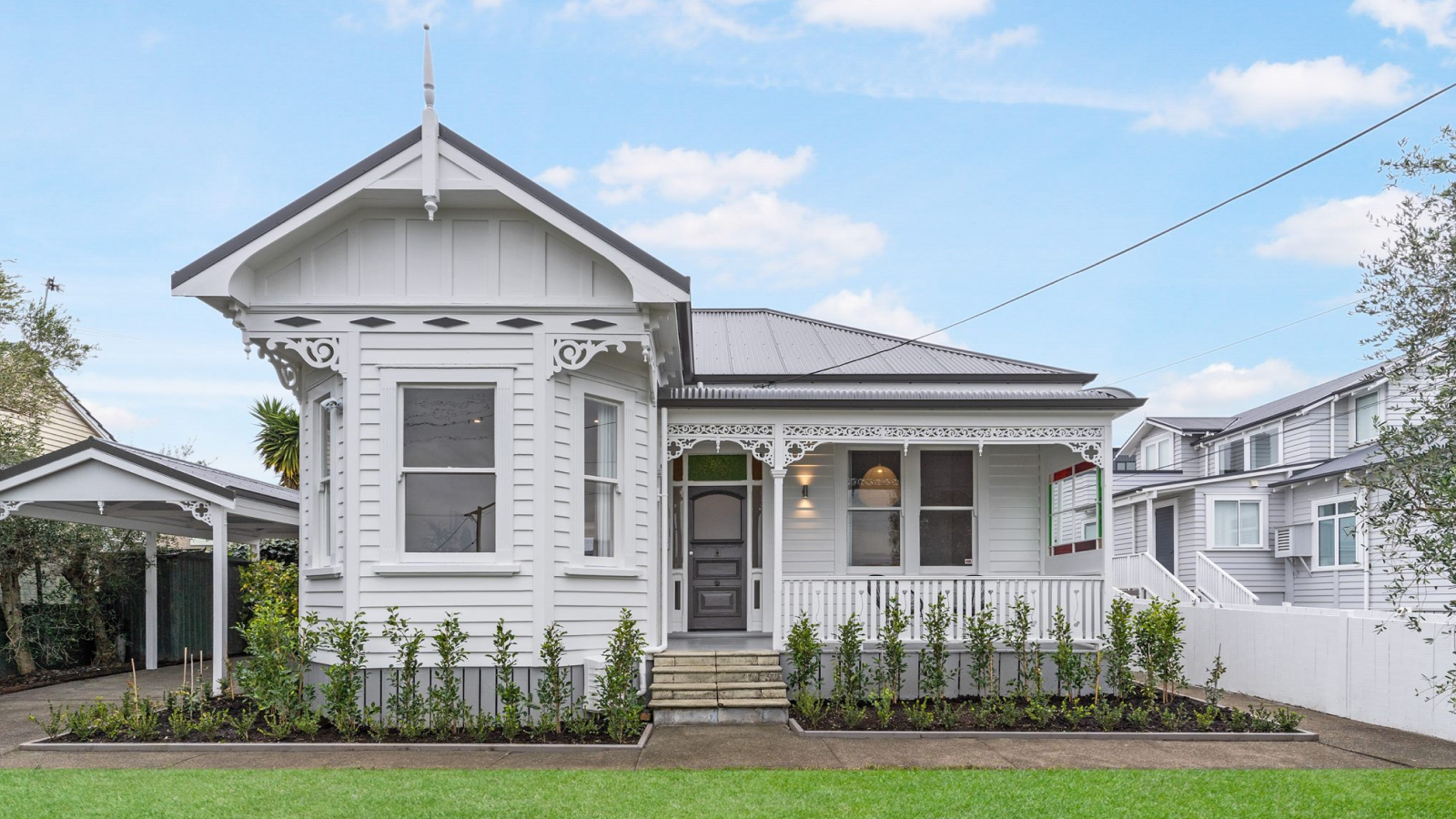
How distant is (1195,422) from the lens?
31016mm

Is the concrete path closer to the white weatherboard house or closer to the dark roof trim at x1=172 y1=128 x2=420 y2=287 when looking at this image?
the white weatherboard house

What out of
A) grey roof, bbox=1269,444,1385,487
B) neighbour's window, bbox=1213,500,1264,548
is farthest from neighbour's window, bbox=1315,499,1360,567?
neighbour's window, bbox=1213,500,1264,548

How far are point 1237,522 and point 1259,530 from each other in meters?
0.48

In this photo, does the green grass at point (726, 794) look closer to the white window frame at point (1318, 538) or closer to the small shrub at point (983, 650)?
the small shrub at point (983, 650)

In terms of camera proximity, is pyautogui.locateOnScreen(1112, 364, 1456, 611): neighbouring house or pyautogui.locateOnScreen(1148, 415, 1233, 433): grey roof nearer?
pyautogui.locateOnScreen(1112, 364, 1456, 611): neighbouring house

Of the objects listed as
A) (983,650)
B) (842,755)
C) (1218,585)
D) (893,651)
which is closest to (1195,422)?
(1218,585)

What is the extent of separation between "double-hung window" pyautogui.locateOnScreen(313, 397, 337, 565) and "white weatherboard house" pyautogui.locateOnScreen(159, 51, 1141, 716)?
0.07 ft

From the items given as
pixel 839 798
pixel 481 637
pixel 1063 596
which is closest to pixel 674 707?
pixel 481 637

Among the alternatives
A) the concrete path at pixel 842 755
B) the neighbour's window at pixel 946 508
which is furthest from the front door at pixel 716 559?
the concrete path at pixel 842 755

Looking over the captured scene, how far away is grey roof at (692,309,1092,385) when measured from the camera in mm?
14484

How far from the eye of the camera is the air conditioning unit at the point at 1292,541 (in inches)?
883

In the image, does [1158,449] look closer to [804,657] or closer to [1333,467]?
[1333,467]

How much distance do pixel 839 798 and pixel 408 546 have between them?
487 centimetres

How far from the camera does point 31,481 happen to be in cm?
1160
